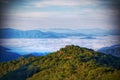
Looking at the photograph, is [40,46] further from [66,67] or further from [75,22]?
[66,67]

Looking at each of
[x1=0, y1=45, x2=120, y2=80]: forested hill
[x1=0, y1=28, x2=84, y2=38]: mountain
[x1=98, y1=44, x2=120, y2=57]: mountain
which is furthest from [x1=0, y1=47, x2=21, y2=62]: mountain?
[x1=98, y1=44, x2=120, y2=57]: mountain

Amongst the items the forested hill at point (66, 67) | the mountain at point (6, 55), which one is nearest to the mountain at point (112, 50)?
the forested hill at point (66, 67)

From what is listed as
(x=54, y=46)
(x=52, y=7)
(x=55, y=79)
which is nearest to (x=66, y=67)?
(x=55, y=79)

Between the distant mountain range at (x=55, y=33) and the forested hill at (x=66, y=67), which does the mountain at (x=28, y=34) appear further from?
the forested hill at (x=66, y=67)

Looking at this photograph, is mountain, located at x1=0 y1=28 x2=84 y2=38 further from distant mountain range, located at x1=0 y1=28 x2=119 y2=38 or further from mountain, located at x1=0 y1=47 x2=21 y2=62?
mountain, located at x1=0 y1=47 x2=21 y2=62

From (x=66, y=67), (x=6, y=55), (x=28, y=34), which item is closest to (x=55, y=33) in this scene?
(x=28, y=34)

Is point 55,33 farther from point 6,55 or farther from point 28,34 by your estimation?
point 6,55
